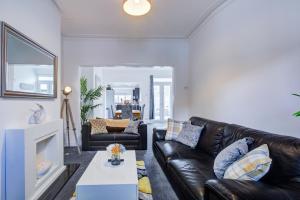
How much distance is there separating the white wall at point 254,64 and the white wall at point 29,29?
2861mm

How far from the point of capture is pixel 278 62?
7.27 feet

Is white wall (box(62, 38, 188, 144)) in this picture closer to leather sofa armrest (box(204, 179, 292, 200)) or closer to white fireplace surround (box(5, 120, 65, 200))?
white fireplace surround (box(5, 120, 65, 200))

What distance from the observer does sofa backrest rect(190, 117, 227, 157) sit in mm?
2789

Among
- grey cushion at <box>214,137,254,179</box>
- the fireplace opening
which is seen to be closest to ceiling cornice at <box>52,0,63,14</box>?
the fireplace opening

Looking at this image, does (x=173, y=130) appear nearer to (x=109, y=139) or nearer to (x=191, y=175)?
(x=109, y=139)

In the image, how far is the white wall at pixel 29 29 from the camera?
2115 mm

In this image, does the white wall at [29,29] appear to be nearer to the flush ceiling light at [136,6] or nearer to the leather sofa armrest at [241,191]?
the flush ceiling light at [136,6]

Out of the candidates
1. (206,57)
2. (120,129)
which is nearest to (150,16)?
(206,57)

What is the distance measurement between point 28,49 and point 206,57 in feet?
10.5

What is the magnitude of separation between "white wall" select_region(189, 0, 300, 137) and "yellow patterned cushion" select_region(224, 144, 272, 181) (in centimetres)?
63

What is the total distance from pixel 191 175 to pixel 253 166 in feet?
2.16

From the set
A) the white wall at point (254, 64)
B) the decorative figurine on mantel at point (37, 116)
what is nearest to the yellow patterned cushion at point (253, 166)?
the white wall at point (254, 64)

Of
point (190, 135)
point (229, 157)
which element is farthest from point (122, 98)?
point (229, 157)

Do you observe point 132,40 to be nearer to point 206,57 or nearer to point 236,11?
point 206,57
